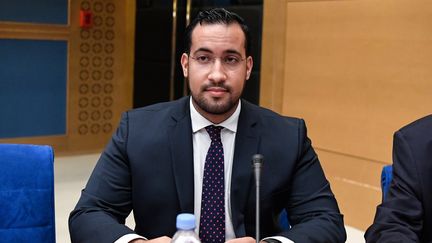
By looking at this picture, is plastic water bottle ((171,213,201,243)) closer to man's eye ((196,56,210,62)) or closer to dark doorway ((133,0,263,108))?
man's eye ((196,56,210,62))

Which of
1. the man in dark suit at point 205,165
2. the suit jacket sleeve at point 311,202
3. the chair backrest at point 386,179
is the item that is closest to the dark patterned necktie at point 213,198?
the man in dark suit at point 205,165

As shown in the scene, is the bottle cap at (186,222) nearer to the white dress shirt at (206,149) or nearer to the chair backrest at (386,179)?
the white dress shirt at (206,149)

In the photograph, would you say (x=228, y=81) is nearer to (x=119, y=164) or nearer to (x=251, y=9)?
(x=119, y=164)

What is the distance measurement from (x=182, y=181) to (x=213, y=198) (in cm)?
10

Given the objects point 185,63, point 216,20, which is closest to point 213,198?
point 185,63

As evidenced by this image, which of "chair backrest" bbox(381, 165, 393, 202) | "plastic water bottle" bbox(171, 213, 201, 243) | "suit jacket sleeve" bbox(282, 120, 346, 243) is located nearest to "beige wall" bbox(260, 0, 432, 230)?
"chair backrest" bbox(381, 165, 393, 202)

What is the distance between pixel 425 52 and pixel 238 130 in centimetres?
226

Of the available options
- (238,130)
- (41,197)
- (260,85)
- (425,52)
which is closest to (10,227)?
(41,197)

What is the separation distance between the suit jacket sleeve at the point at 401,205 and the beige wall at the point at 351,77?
2.12 m

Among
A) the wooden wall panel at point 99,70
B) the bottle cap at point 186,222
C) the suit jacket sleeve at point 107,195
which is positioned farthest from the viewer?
the wooden wall panel at point 99,70

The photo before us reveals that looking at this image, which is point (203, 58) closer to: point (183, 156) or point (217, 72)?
point (217, 72)

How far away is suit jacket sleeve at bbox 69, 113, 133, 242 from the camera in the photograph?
65.0 inches

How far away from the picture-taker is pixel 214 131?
180 cm

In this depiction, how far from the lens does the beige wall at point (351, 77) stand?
3754 millimetres
